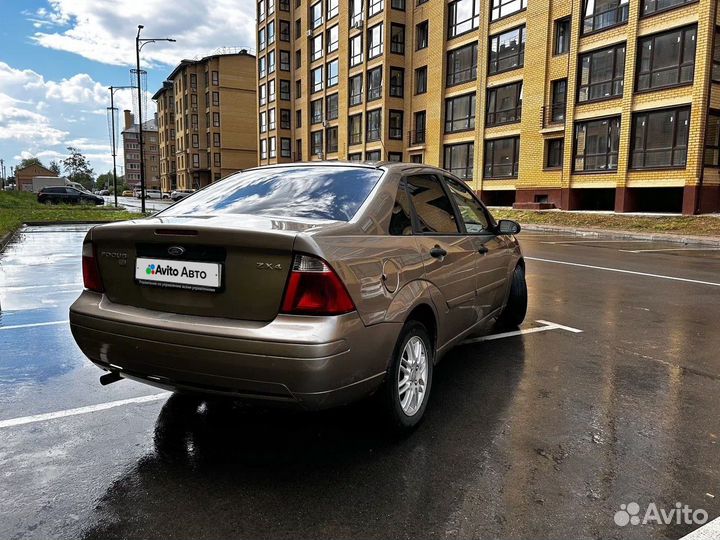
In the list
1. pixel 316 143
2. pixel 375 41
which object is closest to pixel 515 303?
pixel 375 41

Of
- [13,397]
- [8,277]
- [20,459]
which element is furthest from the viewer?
[8,277]

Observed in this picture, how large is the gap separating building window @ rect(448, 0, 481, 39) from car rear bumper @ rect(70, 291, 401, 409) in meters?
34.4

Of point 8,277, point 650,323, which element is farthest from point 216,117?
point 650,323

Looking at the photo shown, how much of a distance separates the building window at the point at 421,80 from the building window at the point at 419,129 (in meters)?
1.53

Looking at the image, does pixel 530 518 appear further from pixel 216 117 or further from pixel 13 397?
pixel 216 117

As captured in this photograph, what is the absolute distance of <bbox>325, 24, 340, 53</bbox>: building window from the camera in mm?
47366

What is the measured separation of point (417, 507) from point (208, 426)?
59.4 inches

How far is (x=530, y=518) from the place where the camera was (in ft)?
8.32

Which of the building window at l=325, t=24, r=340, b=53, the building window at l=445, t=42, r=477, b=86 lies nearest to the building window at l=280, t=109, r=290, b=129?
the building window at l=325, t=24, r=340, b=53

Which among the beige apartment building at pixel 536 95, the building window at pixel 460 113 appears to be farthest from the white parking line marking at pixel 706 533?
the building window at pixel 460 113

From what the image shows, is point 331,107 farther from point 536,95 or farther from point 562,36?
point 562,36

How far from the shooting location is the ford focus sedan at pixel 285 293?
2.75 metres

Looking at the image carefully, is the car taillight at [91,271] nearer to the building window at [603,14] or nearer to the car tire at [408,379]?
the car tire at [408,379]

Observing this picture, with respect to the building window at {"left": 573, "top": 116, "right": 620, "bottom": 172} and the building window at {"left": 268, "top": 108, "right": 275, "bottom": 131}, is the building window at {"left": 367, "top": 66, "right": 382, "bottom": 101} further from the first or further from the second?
the building window at {"left": 573, "top": 116, "right": 620, "bottom": 172}
